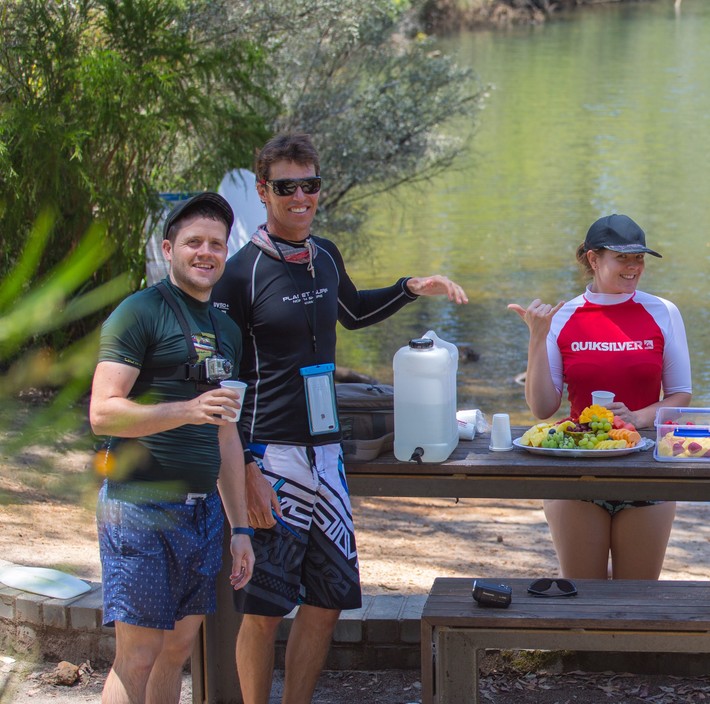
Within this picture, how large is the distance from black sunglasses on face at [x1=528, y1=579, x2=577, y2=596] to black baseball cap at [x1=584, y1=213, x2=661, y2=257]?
3.73ft

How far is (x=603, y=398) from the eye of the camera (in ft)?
12.2

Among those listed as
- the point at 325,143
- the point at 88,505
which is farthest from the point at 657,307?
the point at 325,143

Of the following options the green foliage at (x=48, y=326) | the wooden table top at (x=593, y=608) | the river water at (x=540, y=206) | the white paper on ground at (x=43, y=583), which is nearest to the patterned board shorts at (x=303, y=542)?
the wooden table top at (x=593, y=608)

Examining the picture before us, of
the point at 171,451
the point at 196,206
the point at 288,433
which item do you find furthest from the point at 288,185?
the point at 171,451

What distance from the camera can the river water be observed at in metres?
12.4

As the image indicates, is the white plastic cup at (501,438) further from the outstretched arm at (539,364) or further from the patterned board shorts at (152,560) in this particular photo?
the patterned board shorts at (152,560)

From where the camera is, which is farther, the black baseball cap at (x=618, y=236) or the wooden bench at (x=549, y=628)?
the black baseball cap at (x=618, y=236)

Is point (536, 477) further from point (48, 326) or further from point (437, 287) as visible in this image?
point (48, 326)

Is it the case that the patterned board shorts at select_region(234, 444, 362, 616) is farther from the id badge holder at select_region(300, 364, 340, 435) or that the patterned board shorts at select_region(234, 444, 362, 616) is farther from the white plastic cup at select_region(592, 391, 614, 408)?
the white plastic cup at select_region(592, 391, 614, 408)

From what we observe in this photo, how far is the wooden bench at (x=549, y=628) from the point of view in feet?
10.3

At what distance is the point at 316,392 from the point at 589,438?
88 centimetres

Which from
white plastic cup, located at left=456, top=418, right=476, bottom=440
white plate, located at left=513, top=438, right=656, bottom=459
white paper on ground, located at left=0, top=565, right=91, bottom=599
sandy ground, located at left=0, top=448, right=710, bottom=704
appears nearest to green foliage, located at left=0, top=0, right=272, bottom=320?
sandy ground, located at left=0, top=448, right=710, bottom=704

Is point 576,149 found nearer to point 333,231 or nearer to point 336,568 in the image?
point 333,231

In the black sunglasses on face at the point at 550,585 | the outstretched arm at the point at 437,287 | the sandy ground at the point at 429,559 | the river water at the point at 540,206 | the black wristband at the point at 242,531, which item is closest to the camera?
the black wristband at the point at 242,531
